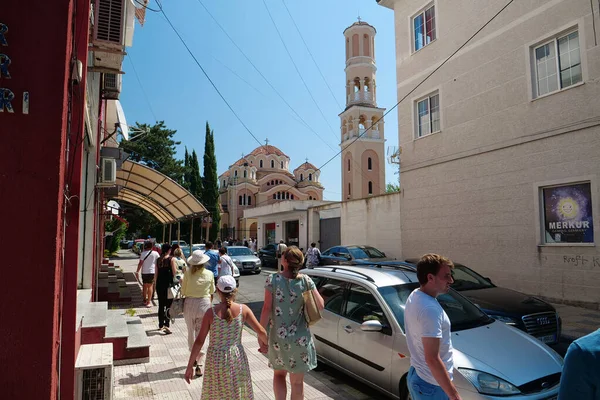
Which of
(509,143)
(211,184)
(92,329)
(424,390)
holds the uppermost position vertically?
(211,184)

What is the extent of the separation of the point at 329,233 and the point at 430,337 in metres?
24.9

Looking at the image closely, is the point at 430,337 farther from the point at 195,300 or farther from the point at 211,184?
the point at 211,184

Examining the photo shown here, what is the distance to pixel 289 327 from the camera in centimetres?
393

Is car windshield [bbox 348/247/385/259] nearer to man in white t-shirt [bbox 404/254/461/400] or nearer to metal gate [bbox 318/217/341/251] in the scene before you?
metal gate [bbox 318/217/341/251]

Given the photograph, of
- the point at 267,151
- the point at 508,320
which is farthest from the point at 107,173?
the point at 267,151

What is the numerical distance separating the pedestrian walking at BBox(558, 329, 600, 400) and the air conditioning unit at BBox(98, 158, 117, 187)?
27.1ft

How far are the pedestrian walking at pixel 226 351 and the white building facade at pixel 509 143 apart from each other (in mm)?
10207

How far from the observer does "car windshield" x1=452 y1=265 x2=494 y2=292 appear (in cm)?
797

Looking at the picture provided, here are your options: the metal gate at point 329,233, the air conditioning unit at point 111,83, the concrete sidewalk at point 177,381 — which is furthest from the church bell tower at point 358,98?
the concrete sidewalk at point 177,381

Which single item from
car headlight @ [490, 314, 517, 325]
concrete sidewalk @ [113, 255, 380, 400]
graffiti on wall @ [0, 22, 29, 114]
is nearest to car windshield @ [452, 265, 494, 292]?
car headlight @ [490, 314, 517, 325]

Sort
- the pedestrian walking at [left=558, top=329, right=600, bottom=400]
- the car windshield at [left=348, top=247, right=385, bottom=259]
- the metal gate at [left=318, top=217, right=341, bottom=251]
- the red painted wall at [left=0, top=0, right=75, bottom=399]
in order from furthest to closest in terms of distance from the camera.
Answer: the metal gate at [left=318, top=217, right=341, bottom=251] → the car windshield at [left=348, top=247, right=385, bottom=259] → the red painted wall at [left=0, top=0, right=75, bottom=399] → the pedestrian walking at [left=558, top=329, right=600, bottom=400]

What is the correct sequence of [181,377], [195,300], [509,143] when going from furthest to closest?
[509,143], [195,300], [181,377]

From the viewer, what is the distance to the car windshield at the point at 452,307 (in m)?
4.87

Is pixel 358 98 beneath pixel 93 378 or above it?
above
